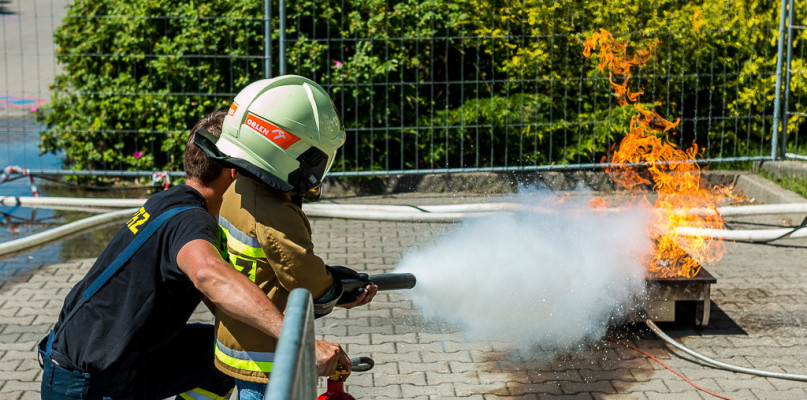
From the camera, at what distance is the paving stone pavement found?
4641 mm

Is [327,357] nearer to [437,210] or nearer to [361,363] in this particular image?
[361,363]

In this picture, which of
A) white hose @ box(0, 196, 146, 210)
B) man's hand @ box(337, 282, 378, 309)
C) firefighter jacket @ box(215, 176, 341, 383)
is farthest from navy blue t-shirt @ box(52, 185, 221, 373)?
white hose @ box(0, 196, 146, 210)

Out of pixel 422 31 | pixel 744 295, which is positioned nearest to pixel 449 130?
pixel 422 31

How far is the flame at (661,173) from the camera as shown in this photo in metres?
5.74

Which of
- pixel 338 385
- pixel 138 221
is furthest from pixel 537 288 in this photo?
pixel 138 221

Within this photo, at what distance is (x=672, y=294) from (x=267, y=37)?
191 inches

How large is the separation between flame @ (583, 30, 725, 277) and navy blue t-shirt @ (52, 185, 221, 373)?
336cm

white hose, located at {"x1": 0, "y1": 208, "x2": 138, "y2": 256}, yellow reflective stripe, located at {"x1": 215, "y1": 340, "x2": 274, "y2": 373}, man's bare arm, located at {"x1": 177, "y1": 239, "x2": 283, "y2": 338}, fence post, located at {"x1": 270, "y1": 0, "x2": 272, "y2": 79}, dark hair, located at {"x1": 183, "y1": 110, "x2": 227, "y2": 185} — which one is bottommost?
white hose, located at {"x1": 0, "y1": 208, "x2": 138, "y2": 256}

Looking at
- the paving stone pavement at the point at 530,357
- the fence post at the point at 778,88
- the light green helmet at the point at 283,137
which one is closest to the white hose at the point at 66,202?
the paving stone pavement at the point at 530,357

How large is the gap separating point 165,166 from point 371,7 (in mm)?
2773

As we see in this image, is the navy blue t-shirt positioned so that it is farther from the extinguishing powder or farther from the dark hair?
the extinguishing powder

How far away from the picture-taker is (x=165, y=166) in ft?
30.1

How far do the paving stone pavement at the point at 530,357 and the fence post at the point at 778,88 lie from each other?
2.67 m

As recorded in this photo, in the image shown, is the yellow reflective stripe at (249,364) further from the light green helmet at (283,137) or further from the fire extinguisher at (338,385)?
the light green helmet at (283,137)
